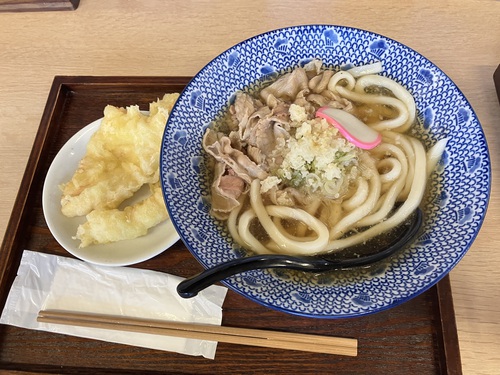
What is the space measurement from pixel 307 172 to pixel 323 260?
30cm

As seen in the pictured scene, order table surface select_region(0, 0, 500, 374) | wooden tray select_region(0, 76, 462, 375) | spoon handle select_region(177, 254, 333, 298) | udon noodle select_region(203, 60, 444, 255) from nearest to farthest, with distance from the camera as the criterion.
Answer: spoon handle select_region(177, 254, 333, 298) < wooden tray select_region(0, 76, 462, 375) < udon noodle select_region(203, 60, 444, 255) < table surface select_region(0, 0, 500, 374)

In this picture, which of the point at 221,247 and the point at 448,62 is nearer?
the point at 221,247

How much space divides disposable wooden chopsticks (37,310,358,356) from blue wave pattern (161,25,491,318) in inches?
7.2

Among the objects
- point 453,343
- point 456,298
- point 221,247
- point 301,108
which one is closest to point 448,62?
point 301,108

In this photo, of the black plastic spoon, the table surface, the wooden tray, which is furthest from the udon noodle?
the table surface

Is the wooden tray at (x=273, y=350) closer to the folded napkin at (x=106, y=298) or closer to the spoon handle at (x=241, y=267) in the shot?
the folded napkin at (x=106, y=298)

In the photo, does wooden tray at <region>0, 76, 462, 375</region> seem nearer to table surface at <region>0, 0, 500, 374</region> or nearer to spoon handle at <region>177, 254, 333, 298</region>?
spoon handle at <region>177, 254, 333, 298</region>

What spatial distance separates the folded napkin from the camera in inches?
47.7

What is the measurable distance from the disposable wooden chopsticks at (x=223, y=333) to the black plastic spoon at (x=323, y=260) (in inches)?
6.5

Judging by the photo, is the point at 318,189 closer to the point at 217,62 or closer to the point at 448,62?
the point at 217,62

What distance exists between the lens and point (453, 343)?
1136 millimetres

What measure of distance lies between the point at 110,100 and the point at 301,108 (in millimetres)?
848

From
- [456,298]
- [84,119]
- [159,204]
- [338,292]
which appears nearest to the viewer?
[338,292]

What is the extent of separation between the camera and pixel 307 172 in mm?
1295
